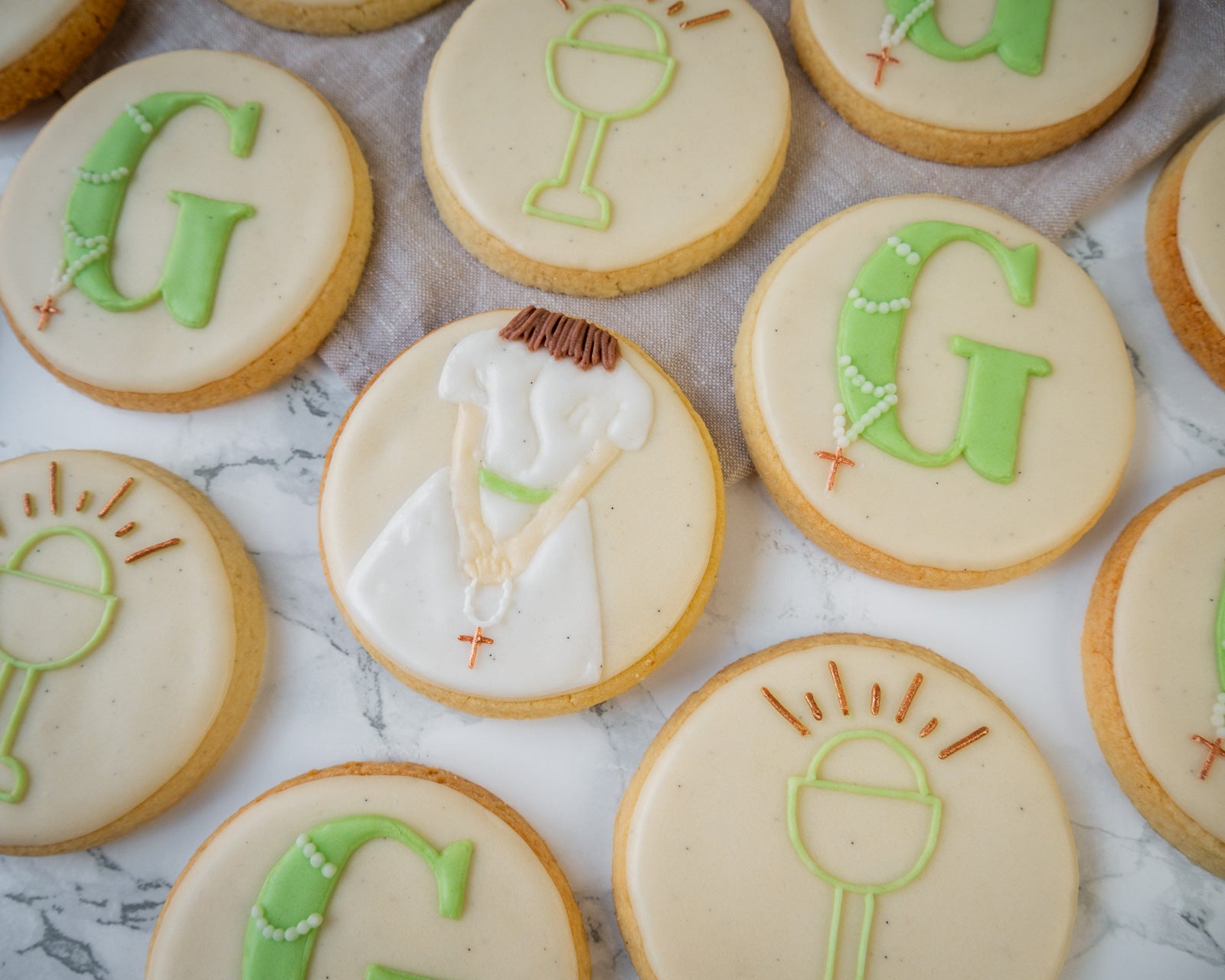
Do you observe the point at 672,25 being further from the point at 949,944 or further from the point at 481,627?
the point at 949,944

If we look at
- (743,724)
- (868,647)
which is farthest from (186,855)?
(868,647)

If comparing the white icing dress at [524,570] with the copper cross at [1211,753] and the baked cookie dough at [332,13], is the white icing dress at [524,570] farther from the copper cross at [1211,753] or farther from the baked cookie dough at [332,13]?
the copper cross at [1211,753]

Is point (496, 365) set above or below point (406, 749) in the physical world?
above

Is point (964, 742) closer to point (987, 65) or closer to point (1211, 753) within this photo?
point (1211, 753)

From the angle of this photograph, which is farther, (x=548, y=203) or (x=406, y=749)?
(x=548, y=203)

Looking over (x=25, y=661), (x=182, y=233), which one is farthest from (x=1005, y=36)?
(x=25, y=661)
